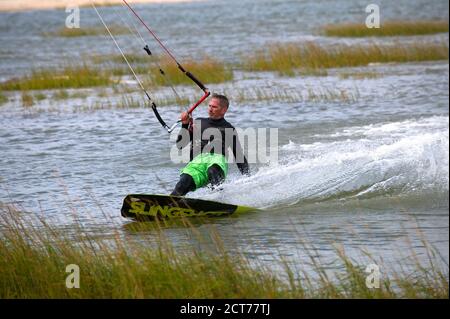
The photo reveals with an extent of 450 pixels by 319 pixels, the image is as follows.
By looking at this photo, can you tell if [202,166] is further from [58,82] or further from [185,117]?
[58,82]

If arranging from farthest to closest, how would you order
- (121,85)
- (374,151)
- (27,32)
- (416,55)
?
(27,32) < (416,55) < (121,85) < (374,151)

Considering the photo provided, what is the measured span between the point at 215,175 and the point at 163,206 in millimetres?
957

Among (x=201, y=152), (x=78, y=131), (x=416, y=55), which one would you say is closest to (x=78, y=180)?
(x=201, y=152)

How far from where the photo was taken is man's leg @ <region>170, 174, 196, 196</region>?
35.3 ft

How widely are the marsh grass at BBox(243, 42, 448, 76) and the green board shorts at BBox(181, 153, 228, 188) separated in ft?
50.9

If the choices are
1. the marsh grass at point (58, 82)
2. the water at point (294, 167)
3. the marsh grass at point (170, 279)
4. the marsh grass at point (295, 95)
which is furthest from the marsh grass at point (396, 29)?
the marsh grass at point (170, 279)

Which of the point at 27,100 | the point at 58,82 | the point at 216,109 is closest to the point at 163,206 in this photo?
the point at 216,109

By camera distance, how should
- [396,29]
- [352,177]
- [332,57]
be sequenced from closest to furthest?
[352,177] → [332,57] → [396,29]

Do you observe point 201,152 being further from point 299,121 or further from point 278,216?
point 299,121

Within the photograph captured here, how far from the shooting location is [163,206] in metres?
10.3

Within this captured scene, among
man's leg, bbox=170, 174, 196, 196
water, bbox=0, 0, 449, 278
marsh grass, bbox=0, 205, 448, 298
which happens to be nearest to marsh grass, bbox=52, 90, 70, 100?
water, bbox=0, 0, 449, 278

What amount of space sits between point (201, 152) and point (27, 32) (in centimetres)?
5239

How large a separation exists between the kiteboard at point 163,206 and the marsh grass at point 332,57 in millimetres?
16277
